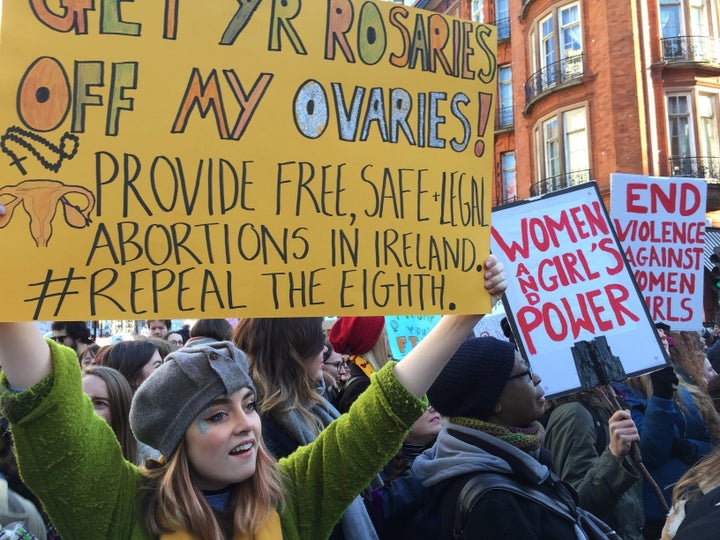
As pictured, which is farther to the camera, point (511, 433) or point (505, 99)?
point (505, 99)

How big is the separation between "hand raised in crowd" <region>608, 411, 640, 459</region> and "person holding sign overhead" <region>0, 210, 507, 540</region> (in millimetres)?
1229

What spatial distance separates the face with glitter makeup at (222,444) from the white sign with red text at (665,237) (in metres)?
3.39

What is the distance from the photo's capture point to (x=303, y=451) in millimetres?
2166

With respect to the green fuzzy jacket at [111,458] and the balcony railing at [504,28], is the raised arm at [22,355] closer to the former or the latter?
the green fuzzy jacket at [111,458]

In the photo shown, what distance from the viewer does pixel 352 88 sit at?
86.4 inches

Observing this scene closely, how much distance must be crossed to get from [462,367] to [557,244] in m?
1.22

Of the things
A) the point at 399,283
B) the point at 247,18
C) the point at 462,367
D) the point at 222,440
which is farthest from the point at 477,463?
Answer: the point at 247,18

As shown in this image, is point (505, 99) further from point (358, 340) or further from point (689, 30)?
point (358, 340)

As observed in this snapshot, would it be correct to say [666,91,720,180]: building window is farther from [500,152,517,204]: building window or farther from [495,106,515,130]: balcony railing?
[495,106,515,130]: balcony railing

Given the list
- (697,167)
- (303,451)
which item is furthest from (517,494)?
(697,167)

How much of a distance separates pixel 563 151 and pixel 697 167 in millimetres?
3929

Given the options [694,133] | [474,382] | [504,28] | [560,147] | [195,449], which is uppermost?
[504,28]

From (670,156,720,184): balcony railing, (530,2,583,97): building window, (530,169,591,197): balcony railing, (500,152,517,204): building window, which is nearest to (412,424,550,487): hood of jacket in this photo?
(530,169,591,197): balcony railing

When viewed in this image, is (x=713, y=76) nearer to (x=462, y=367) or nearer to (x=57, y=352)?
(x=462, y=367)
